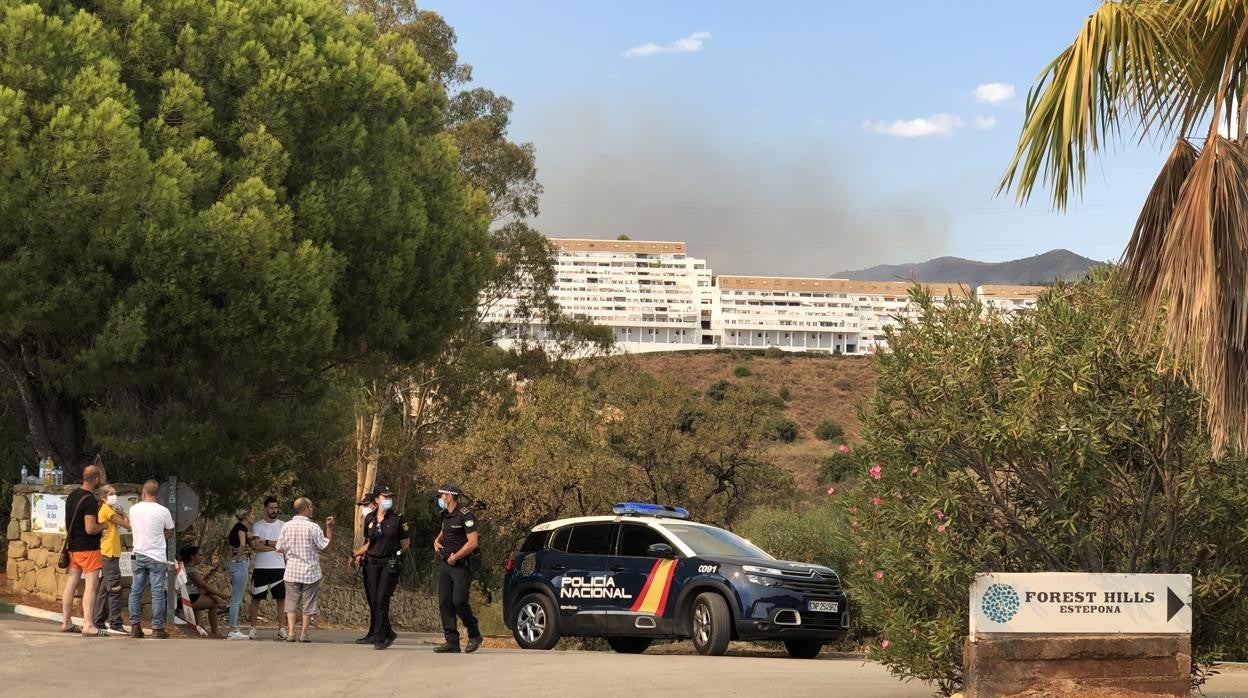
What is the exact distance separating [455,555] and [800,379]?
96111 mm

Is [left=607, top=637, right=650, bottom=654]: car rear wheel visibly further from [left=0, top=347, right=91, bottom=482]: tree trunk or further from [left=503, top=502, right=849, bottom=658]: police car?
[left=0, top=347, right=91, bottom=482]: tree trunk

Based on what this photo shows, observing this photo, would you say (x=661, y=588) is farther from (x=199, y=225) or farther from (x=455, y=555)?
(x=199, y=225)

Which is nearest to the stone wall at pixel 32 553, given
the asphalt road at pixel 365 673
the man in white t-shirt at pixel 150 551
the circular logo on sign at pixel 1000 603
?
the asphalt road at pixel 365 673

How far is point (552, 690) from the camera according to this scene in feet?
38.3

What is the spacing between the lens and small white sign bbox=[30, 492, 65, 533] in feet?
59.1

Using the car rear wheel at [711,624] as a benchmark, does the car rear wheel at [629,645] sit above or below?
below

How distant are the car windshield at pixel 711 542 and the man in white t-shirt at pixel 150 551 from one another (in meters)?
6.14

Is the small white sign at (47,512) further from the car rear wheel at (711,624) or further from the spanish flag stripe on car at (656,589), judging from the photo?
the car rear wheel at (711,624)

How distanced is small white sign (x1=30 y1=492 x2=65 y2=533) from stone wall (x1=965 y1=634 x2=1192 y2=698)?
40.6ft

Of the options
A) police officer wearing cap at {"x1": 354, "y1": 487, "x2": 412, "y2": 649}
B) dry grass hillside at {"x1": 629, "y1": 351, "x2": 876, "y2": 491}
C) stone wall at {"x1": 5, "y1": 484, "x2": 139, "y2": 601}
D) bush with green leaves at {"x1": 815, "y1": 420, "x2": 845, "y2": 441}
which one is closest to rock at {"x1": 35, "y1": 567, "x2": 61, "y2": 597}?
stone wall at {"x1": 5, "y1": 484, "x2": 139, "y2": 601}

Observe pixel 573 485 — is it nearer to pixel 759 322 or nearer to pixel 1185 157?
pixel 1185 157

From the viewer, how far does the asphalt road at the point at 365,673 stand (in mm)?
11289

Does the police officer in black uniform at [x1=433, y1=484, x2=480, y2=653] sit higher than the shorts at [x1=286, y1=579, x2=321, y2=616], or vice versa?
the police officer in black uniform at [x1=433, y1=484, x2=480, y2=653]

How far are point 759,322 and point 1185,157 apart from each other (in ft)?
609
